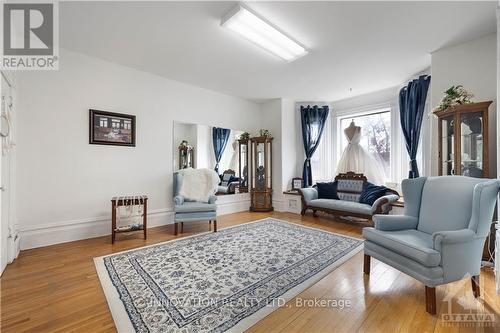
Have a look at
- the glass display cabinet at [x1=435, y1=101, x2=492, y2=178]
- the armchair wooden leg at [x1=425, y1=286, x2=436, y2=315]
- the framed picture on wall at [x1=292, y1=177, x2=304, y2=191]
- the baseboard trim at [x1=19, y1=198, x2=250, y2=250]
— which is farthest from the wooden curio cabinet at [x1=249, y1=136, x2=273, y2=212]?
the armchair wooden leg at [x1=425, y1=286, x2=436, y2=315]

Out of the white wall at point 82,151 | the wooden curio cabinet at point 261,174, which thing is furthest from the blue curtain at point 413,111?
the white wall at point 82,151

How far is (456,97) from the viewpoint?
8.57 ft

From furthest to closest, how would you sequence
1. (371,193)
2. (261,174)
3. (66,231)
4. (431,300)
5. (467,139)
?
1. (261,174)
2. (371,193)
3. (66,231)
4. (467,139)
5. (431,300)

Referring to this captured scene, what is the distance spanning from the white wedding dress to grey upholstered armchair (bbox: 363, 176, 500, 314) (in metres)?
2.39

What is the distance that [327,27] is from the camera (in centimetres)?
253

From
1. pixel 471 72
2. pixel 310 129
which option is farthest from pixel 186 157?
pixel 471 72

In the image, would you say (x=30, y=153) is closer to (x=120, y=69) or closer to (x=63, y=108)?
(x=63, y=108)

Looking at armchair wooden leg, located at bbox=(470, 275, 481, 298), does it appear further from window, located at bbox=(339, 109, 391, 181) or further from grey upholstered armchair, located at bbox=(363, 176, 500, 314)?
window, located at bbox=(339, 109, 391, 181)

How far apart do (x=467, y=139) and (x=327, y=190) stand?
2.49m

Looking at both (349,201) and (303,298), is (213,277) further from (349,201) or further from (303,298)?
(349,201)

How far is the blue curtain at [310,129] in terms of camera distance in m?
5.36

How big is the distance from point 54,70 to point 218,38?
7.62ft

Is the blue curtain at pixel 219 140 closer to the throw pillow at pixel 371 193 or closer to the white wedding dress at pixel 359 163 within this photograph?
the white wedding dress at pixel 359 163

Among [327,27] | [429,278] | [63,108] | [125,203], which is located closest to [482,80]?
[327,27]
